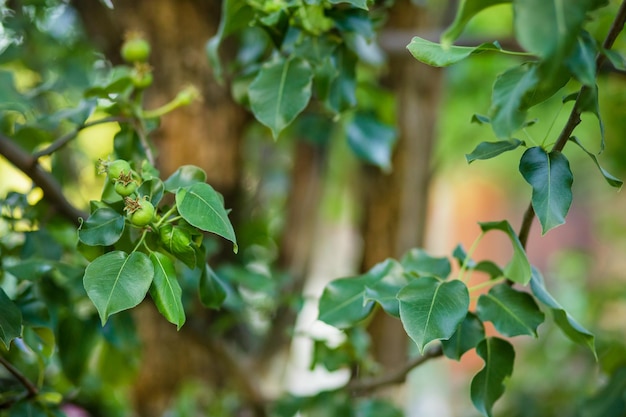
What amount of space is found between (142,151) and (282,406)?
1.15ft

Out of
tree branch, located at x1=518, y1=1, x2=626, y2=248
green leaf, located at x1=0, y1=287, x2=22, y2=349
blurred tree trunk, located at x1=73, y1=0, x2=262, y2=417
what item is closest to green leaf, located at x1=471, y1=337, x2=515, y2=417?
tree branch, located at x1=518, y1=1, x2=626, y2=248

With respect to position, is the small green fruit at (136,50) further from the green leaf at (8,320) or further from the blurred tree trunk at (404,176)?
the blurred tree trunk at (404,176)

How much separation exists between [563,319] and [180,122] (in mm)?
637

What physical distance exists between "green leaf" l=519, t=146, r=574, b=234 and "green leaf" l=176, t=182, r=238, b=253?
7.5 inches

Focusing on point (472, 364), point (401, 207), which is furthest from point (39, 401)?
point (472, 364)

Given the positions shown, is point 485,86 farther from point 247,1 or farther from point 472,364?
point 472,364

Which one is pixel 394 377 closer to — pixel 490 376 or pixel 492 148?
pixel 490 376

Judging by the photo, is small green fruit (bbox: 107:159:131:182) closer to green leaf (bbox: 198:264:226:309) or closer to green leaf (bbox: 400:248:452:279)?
green leaf (bbox: 198:264:226:309)

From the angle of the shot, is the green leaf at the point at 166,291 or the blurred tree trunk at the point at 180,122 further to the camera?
the blurred tree trunk at the point at 180,122

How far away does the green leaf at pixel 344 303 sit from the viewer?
1.65 feet

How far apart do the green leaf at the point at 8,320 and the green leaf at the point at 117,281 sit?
0.11 meters

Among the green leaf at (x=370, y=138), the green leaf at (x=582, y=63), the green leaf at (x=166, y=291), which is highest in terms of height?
the green leaf at (x=582, y=63)

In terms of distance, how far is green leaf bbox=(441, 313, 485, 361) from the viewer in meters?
0.46

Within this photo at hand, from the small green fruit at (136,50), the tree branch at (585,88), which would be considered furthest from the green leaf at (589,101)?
A: the small green fruit at (136,50)
